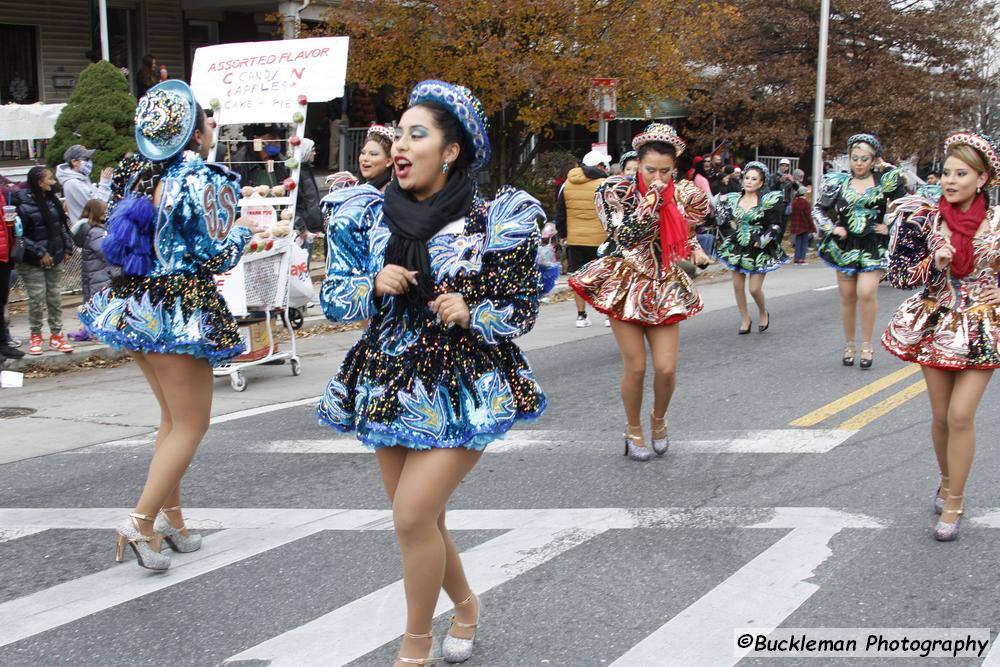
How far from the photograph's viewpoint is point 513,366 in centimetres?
389

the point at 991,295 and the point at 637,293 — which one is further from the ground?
the point at 991,295

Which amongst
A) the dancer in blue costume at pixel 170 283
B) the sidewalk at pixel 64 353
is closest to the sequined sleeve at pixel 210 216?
the dancer in blue costume at pixel 170 283

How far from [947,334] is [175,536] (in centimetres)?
375

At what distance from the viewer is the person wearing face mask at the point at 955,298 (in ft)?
17.5

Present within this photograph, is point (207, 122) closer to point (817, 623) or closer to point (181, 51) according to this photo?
point (817, 623)

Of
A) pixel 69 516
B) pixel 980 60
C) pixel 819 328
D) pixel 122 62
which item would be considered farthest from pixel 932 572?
pixel 980 60

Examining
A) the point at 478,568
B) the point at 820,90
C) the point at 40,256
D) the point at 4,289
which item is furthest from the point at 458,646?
the point at 820,90

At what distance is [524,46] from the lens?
16.9 metres

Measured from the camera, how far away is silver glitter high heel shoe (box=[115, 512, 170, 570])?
4.87m

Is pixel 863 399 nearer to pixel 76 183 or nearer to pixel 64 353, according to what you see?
pixel 64 353

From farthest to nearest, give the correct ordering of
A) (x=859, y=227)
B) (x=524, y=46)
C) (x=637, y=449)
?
(x=524, y=46)
(x=859, y=227)
(x=637, y=449)

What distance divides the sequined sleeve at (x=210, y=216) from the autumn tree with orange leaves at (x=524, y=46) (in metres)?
11.6

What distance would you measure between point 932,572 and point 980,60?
87.4 feet

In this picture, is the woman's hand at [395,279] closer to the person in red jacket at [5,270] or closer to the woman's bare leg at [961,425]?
the woman's bare leg at [961,425]
